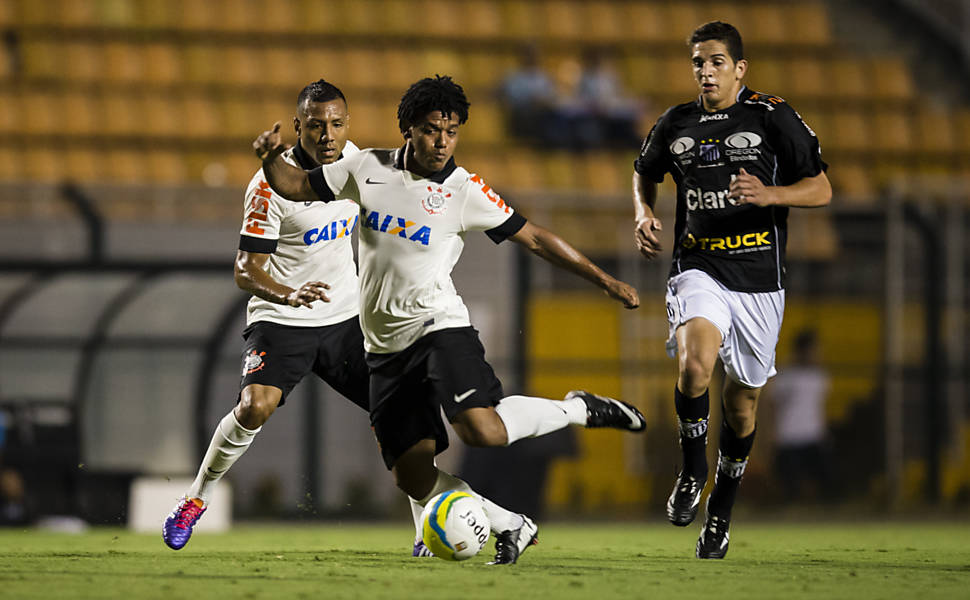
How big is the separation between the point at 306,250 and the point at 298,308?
0.32 meters

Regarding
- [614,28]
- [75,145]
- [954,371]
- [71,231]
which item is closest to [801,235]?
[954,371]

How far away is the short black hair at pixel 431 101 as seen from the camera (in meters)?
A: 5.66

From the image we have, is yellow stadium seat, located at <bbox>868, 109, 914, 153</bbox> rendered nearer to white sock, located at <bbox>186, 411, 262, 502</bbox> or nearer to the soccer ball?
white sock, located at <bbox>186, 411, 262, 502</bbox>

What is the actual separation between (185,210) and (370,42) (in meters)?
5.29

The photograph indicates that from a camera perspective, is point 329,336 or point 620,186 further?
point 620,186

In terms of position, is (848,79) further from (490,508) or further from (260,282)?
(490,508)

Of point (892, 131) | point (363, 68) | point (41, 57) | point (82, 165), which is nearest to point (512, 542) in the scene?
point (82, 165)

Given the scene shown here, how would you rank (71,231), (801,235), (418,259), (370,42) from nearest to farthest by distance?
(418,259) < (71,231) < (801,235) < (370,42)

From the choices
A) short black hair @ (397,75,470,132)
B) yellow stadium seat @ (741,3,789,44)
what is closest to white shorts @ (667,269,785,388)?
short black hair @ (397,75,470,132)

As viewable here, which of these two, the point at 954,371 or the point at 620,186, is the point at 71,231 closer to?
the point at 620,186

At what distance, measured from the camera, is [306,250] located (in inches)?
265

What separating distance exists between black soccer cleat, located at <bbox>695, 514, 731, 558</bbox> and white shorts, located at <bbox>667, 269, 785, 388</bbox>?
68 centimetres

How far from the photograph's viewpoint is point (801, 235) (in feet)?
42.2

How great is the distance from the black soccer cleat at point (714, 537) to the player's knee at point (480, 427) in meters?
1.42
